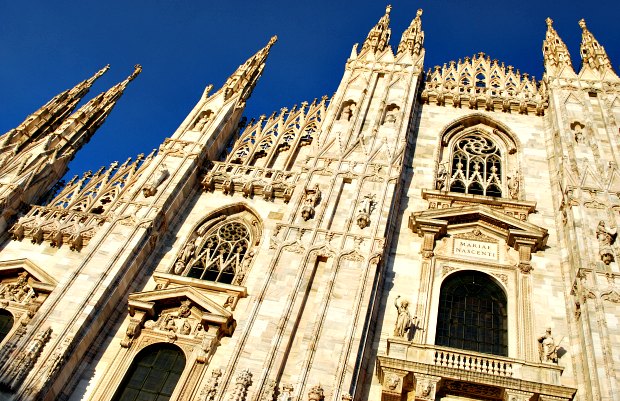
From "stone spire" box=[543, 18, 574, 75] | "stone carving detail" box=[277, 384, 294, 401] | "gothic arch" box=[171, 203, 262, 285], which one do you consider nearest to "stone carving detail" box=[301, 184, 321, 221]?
"gothic arch" box=[171, 203, 262, 285]

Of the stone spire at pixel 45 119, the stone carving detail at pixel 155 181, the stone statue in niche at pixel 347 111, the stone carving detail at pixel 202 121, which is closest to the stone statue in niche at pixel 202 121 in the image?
the stone carving detail at pixel 202 121

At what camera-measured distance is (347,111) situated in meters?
18.5

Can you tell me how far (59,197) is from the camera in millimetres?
16672

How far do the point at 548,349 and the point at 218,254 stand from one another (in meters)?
7.82

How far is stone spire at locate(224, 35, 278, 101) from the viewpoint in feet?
64.7

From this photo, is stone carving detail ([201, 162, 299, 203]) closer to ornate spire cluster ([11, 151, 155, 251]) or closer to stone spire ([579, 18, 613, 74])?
ornate spire cluster ([11, 151, 155, 251])

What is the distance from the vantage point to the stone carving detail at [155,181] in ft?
50.2

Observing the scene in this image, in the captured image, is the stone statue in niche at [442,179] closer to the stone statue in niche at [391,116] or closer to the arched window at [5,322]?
the stone statue in niche at [391,116]

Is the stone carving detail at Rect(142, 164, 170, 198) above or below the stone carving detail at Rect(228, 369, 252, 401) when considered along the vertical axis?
above

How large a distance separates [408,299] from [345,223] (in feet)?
7.37

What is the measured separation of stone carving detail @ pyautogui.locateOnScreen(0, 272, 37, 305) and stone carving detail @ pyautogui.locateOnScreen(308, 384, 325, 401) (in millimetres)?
7079

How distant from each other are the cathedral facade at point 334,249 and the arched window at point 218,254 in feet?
0.18

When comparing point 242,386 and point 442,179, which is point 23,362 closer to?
point 242,386

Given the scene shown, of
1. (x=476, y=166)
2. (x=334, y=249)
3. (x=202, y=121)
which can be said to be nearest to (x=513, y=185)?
(x=476, y=166)
